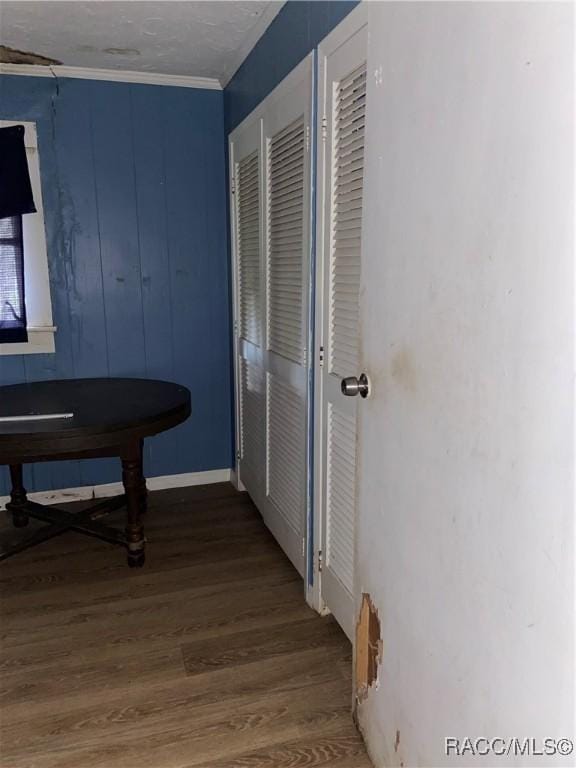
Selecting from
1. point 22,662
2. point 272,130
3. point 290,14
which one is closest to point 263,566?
point 22,662

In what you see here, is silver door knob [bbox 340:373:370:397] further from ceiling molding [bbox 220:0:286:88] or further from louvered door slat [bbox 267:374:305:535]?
ceiling molding [bbox 220:0:286:88]

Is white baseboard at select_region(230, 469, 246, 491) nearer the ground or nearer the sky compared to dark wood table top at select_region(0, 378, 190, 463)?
nearer the ground

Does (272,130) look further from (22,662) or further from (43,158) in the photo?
(22,662)

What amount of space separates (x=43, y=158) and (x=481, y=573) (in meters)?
2.95

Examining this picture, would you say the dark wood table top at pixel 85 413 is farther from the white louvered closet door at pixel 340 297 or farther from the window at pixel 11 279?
the white louvered closet door at pixel 340 297

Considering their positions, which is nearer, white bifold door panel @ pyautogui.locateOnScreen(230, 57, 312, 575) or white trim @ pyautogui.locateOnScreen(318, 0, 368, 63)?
white trim @ pyautogui.locateOnScreen(318, 0, 368, 63)

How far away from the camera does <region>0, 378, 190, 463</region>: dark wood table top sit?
2104 mm

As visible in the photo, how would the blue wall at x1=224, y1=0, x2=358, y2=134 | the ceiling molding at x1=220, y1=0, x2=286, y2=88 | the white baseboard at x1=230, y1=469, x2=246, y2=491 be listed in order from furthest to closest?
the white baseboard at x1=230, y1=469, x2=246, y2=491
the ceiling molding at x1=220, y1=0, x2=286, y2=88
the blue wall at x1=224, y1=0, x2=358, y2=134

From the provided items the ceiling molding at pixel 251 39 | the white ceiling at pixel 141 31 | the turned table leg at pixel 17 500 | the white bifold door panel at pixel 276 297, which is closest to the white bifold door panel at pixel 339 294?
the white bifold door panel at pixel 276 297

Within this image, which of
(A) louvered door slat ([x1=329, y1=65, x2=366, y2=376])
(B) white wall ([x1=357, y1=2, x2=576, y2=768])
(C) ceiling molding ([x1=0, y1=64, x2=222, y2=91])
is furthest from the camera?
(C) ceiling molding ([x1=0, y1=64, x2=222, y2=91])

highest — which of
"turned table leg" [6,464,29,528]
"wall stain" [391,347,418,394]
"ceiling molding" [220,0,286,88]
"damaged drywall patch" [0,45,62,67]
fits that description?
"damaged drywall patch" [0,45,62,67]

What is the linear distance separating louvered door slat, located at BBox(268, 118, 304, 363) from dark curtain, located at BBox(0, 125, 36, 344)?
1369 millimetres

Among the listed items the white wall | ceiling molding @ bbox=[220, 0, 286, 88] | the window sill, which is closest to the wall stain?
the white wall

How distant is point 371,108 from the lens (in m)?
1.30
